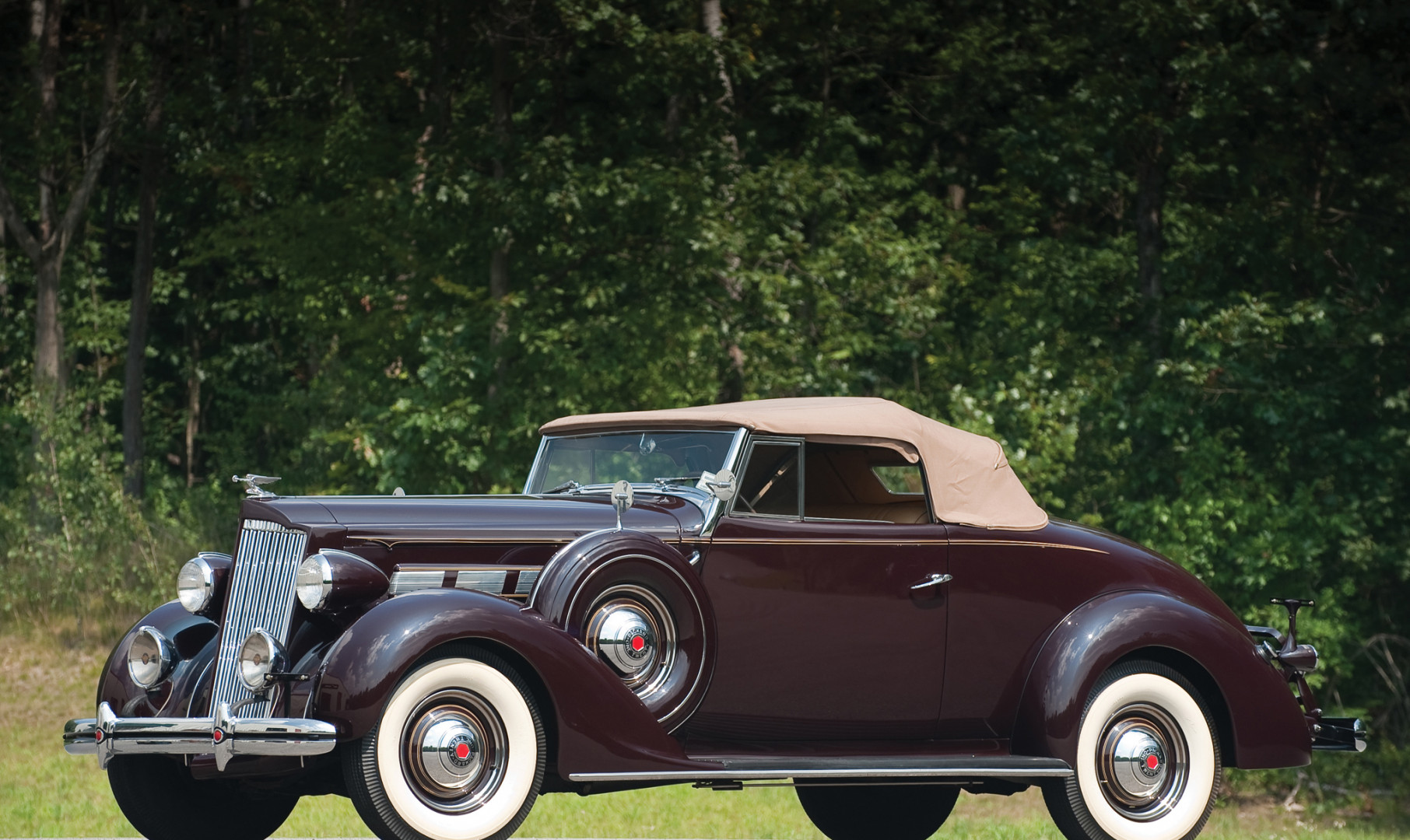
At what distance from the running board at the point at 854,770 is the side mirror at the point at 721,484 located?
43.1 inches

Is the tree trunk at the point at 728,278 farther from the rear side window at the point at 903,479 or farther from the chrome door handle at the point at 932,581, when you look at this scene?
the chrome door handle at the point at 932,581

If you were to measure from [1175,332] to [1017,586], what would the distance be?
12590 mm

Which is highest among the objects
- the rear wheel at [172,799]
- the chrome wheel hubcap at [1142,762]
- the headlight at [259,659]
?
the headlight at [259,659]

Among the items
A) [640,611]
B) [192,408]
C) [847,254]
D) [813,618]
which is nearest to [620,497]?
[640,611]

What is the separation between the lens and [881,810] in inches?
333

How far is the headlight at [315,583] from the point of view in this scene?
19.0ft

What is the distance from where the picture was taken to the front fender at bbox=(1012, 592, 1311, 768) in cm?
706

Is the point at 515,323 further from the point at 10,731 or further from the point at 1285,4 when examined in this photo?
the point at 1285,4

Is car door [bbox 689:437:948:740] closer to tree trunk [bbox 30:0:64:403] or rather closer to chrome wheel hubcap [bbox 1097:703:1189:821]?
chrome wheel hubcap [bbox 1097:703:1189:821]

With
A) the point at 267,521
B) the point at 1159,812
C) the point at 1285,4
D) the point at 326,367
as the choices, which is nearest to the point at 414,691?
the point at 267,521

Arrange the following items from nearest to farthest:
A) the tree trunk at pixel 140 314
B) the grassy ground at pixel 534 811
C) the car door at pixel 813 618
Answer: the car door at pixel 813 618
the grassy ground at pixel 534 811
the tree trunk at pixel 140 314

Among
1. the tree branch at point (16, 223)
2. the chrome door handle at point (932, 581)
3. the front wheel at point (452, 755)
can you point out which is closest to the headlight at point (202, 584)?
the front wheel at point (452, 755)

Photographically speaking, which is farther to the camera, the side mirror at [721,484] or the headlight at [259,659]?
the side mirror at [721,484]

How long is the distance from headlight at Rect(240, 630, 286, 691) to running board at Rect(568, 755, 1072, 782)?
1157mm
